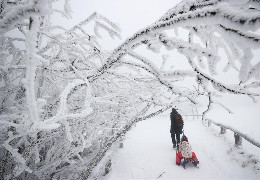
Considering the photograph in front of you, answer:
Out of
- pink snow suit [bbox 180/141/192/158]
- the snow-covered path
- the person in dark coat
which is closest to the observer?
the snow-covered path

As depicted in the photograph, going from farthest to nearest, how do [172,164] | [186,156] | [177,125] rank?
[177,125] → [172,164] → [186,156]

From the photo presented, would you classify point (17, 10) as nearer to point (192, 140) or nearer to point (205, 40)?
point (205, 40)

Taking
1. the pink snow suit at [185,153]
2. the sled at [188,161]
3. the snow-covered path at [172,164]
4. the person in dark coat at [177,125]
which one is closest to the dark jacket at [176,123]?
the person in dark coat at [177,125]

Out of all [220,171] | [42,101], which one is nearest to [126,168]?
[220,171]

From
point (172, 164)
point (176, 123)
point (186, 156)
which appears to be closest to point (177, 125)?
point (176, 123)

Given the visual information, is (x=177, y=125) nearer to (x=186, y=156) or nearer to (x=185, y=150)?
(x=185, y=150)

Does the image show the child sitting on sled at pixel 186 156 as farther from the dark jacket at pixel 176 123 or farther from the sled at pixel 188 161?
the dark jacket at pixel 176 123

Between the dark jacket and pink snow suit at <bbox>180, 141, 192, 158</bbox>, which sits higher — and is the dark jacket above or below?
above

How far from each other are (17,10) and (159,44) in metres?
0.79

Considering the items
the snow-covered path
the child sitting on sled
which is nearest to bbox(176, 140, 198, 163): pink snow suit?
the child sitting on sled

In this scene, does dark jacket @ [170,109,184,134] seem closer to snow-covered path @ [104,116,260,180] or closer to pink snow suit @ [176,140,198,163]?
snow-covered path @ [104,116,260,180]

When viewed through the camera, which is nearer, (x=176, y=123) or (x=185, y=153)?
(x=185, y=153)

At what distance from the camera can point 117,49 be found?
1.15 m

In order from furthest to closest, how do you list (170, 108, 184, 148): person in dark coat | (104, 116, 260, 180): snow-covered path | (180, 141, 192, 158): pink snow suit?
1. (170, 108, 184, 148): person in dark coat
2. (180, 141, 192, 158): pink snow suit
3. (104, 116, 260, 180): snow-covered path
